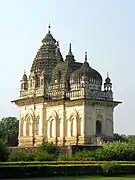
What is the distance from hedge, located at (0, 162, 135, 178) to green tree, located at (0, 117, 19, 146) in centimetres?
3346

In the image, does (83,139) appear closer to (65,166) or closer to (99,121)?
(99,121)

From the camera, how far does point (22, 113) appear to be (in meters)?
50.9

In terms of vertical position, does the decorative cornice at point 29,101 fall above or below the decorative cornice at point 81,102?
above

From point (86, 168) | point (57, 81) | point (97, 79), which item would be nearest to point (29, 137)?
point (57, 81)

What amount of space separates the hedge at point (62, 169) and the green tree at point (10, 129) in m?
33.5

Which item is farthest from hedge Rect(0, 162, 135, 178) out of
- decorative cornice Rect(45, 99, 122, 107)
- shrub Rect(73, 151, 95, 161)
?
decorative cornice Rect(45, 99, 122, 107)

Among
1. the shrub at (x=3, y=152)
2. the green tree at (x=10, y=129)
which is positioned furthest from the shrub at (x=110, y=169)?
the green tree at (x=10, y=129)

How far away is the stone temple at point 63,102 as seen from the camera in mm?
43938

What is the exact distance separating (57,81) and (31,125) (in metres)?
6.17

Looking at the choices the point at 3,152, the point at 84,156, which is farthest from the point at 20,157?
the point at 84,156

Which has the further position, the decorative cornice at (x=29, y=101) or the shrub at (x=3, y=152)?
the decorative cornice at (x=29, y=101)

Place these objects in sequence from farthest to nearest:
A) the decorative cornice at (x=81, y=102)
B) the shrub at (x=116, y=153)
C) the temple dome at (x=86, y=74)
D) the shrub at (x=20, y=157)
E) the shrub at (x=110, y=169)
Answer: the temple dome at (x=86, y=74), the decorative cornice at (x=81, y=102), the shrub at (x=116, y=153), the shrub at (x=20, y=157), the shrub at (x=110, y=169)

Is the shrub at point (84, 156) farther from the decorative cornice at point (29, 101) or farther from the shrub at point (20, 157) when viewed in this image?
the decorative cornice at point (29, 101)

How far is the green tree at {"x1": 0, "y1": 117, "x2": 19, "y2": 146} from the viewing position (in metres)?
62.3
